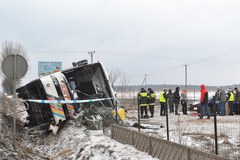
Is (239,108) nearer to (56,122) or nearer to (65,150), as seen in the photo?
(56,122)

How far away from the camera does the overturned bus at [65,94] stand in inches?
484

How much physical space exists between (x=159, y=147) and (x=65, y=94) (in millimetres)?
6209

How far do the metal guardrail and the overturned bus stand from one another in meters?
3.51

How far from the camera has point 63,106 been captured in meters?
12.3

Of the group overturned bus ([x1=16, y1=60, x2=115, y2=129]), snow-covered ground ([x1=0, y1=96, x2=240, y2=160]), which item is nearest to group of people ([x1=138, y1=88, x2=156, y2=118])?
overturned bus ([x1=16, y1=60, x2=115, y2=129])

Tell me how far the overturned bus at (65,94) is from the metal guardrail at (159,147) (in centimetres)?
351

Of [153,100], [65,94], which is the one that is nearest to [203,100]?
[153,100]

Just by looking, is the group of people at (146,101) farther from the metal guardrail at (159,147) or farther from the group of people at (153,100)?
the metal guardrail at (159,147)

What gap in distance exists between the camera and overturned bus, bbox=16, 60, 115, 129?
12297 millimetres

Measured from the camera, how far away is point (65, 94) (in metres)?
12.4

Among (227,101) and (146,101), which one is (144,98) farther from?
(227,101)

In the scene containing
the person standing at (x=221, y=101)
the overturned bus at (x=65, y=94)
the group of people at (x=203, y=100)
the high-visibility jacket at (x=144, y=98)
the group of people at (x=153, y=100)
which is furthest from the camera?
the group of people at (x=153, y=100)

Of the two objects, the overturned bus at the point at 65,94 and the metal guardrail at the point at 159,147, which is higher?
the overturned bus at the point at 65,94

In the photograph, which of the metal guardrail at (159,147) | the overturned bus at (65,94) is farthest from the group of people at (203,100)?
the metal guardrail at (159,147)
